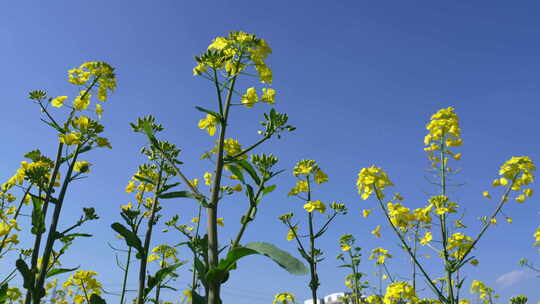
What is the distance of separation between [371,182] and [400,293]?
1958 millimetres

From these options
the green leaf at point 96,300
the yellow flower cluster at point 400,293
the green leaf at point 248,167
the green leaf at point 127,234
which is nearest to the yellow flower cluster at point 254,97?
the green leaf at point 248,167

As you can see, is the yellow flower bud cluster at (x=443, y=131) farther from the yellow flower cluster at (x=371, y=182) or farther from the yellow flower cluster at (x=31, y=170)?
the yellow flower cluster at (x=31, y=170)

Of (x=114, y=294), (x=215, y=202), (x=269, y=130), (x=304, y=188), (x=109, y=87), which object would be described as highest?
(x=109, y=87)

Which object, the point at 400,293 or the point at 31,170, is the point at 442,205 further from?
the point at 31,170

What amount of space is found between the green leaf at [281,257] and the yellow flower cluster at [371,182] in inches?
142

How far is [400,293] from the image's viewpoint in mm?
5480

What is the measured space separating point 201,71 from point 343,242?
5765mm

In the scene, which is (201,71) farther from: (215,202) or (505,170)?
(505,170)

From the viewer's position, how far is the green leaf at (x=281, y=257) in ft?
4.00

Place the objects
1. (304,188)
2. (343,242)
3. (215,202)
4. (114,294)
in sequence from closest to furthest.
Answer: (215,202)
(114,294)
(304,188)
(343,242)

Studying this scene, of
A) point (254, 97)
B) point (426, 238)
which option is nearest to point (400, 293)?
point (426, 238)

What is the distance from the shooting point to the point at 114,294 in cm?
340

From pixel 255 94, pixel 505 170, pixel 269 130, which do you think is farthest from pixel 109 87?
pixel 505 170

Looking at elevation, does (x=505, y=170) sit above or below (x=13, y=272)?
above
